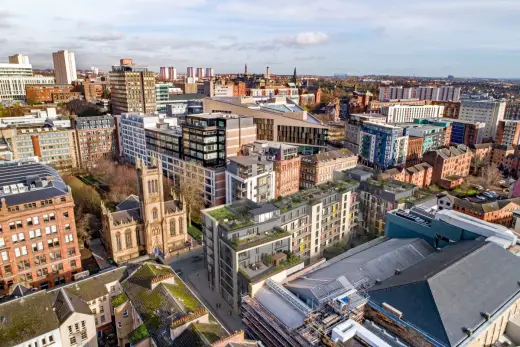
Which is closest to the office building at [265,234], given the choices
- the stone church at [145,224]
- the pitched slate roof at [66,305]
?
the stone church at [145,224]

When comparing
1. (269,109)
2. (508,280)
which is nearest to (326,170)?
(269,109)

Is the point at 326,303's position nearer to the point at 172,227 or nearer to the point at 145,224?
the point at 145,224

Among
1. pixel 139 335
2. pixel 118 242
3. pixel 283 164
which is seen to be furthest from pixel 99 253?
pixel 283 164

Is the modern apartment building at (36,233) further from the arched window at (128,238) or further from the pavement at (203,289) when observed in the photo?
the pavement at (203,289)

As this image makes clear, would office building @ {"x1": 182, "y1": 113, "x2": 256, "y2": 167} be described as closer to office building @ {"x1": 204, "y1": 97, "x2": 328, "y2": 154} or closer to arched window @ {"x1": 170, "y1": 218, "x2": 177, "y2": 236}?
office building @ {"x1": 204, "y1": 97, "x2": 328, "y2": 154}

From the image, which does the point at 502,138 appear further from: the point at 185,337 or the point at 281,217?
the point at 185,337
